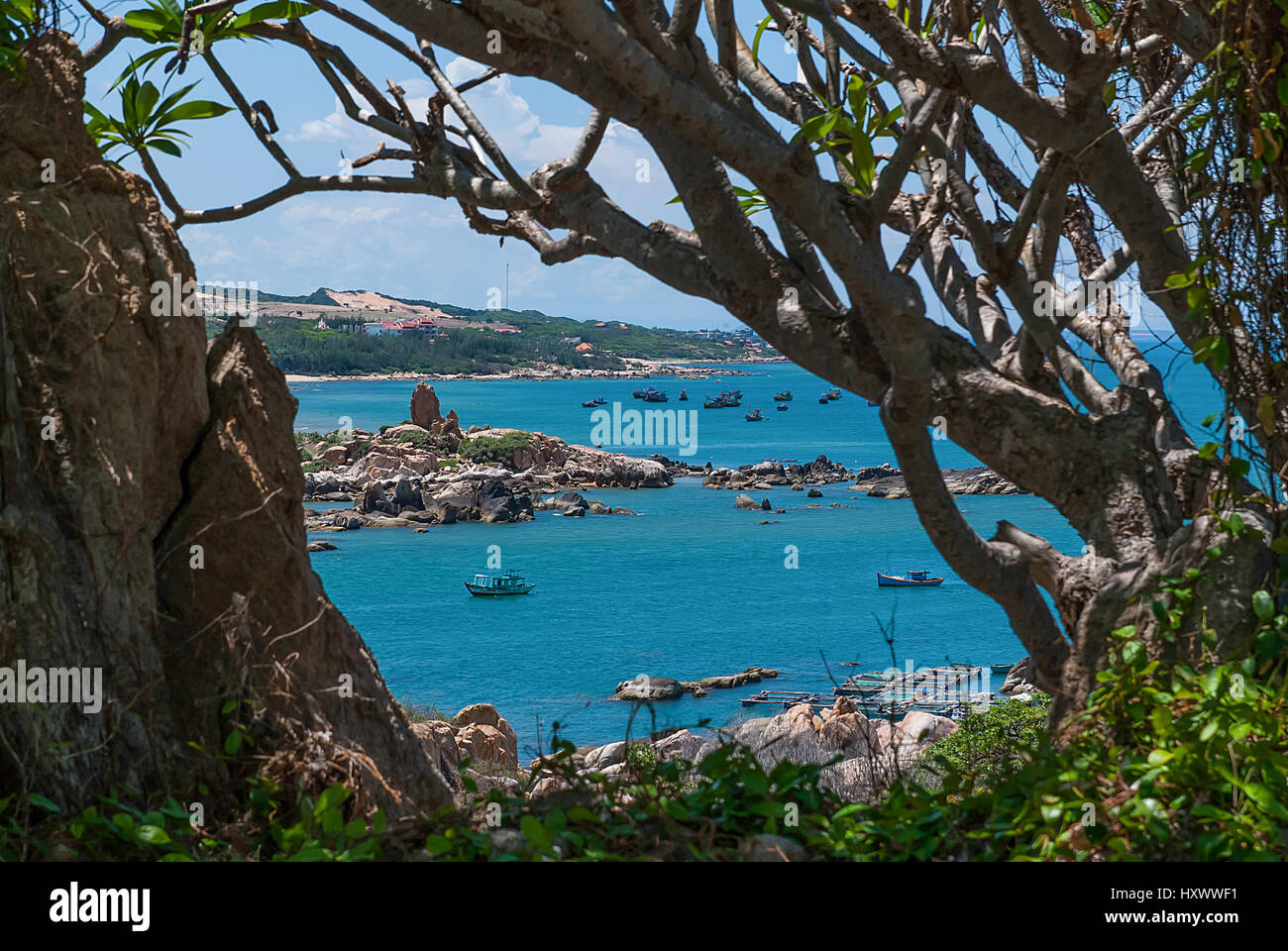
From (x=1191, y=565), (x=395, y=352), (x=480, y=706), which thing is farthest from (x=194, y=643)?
(x=395, y=352)

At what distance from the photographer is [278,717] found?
335 centimetres

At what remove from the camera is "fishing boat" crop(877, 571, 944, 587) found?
47906 millimetres

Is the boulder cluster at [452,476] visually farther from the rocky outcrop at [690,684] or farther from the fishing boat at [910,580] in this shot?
the rocky outcrop at [690,684]

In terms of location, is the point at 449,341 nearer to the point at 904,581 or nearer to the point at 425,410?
the point at 425,410

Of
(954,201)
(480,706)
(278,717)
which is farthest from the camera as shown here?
(480,706)

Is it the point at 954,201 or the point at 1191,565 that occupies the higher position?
the point at 954,201

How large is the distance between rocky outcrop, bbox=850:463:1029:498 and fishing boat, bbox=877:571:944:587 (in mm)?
11272

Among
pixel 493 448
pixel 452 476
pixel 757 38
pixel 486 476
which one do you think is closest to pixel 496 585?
pixel 452 476

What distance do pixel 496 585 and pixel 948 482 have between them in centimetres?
3533

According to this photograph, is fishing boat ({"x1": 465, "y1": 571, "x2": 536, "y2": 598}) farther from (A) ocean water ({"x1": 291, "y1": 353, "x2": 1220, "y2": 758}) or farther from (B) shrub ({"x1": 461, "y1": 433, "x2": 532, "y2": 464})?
(B) shrub ({"x1": 461, "y1": 433, "x2": 532, "y2": 464})

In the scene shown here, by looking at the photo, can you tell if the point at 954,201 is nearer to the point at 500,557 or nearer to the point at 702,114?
the point at 702,114

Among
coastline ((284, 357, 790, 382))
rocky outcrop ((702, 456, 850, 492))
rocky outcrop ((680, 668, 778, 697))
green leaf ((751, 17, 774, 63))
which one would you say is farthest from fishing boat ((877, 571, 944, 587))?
coastline ((284, 357, 790, 382))

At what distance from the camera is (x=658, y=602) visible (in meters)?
50.0
